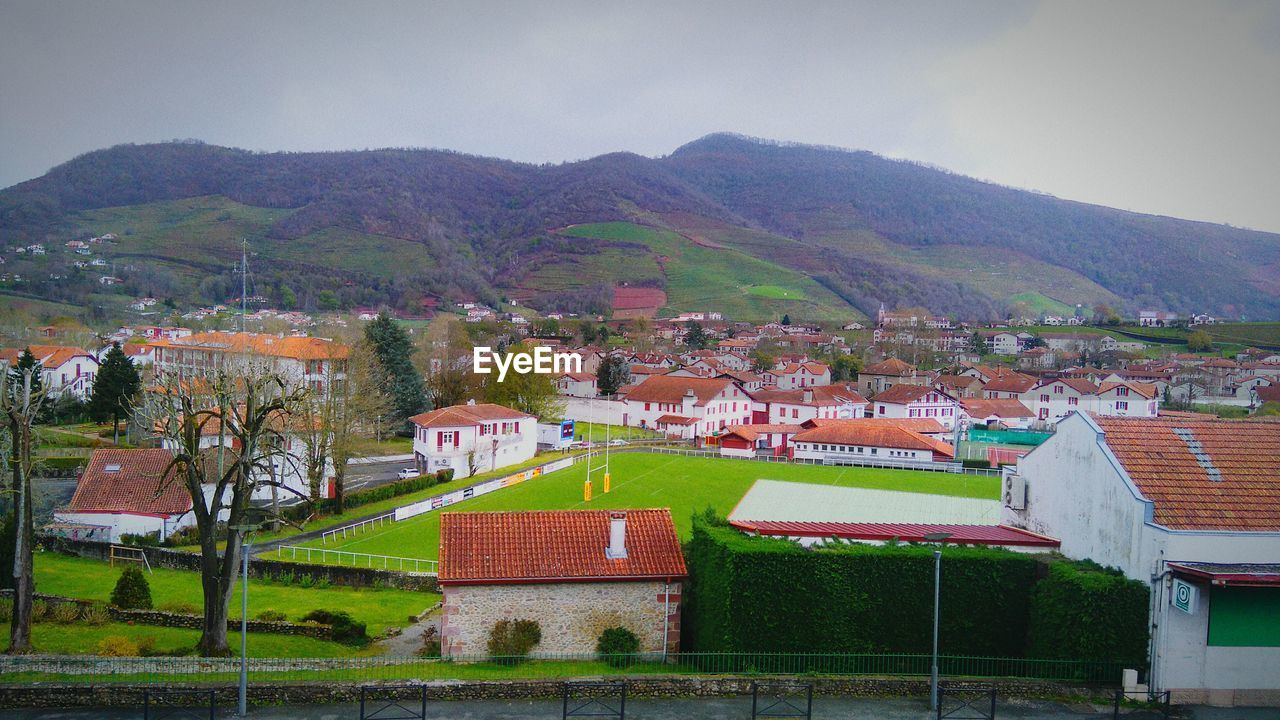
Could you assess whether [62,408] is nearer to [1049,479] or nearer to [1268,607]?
[1049,479]

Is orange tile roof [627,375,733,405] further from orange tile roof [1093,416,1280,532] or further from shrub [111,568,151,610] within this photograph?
orange tile roof [1093,416,1280,532]

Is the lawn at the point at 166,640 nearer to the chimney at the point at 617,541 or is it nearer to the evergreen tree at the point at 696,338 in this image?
the chimney at the point at 617,541

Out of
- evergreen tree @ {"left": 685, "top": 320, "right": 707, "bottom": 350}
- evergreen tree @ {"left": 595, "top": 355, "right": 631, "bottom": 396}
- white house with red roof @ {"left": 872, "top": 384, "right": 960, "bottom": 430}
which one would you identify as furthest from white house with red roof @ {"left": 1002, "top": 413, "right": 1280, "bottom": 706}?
evergreen tree @ {"left": 685, "top": 320, "right": 707, "bottom": 350}

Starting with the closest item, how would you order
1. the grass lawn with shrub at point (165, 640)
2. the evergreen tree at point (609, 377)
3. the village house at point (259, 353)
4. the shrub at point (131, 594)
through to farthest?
1. the grass lawn with shrub at point (165, 640)
2. the shrub at point (131, 594)
3. the village house at point (259, 353)
4. the evergreen tree at point (609, 377)

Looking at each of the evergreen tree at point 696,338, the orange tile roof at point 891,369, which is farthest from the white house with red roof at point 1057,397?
the evergreen tree at point 696,338

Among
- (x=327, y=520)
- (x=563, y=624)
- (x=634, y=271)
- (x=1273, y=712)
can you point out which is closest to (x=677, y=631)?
(x=563, y=624)

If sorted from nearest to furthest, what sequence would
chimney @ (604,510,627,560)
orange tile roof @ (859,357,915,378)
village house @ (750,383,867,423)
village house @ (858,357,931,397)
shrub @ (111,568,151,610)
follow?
chimney @ (604,510,627,560) < shrub @ (111,568,151,610) < village house @ (750,383,867,423) < village house @ (858,357,931,397) < orange tile roof @ (859,357,915,378)
